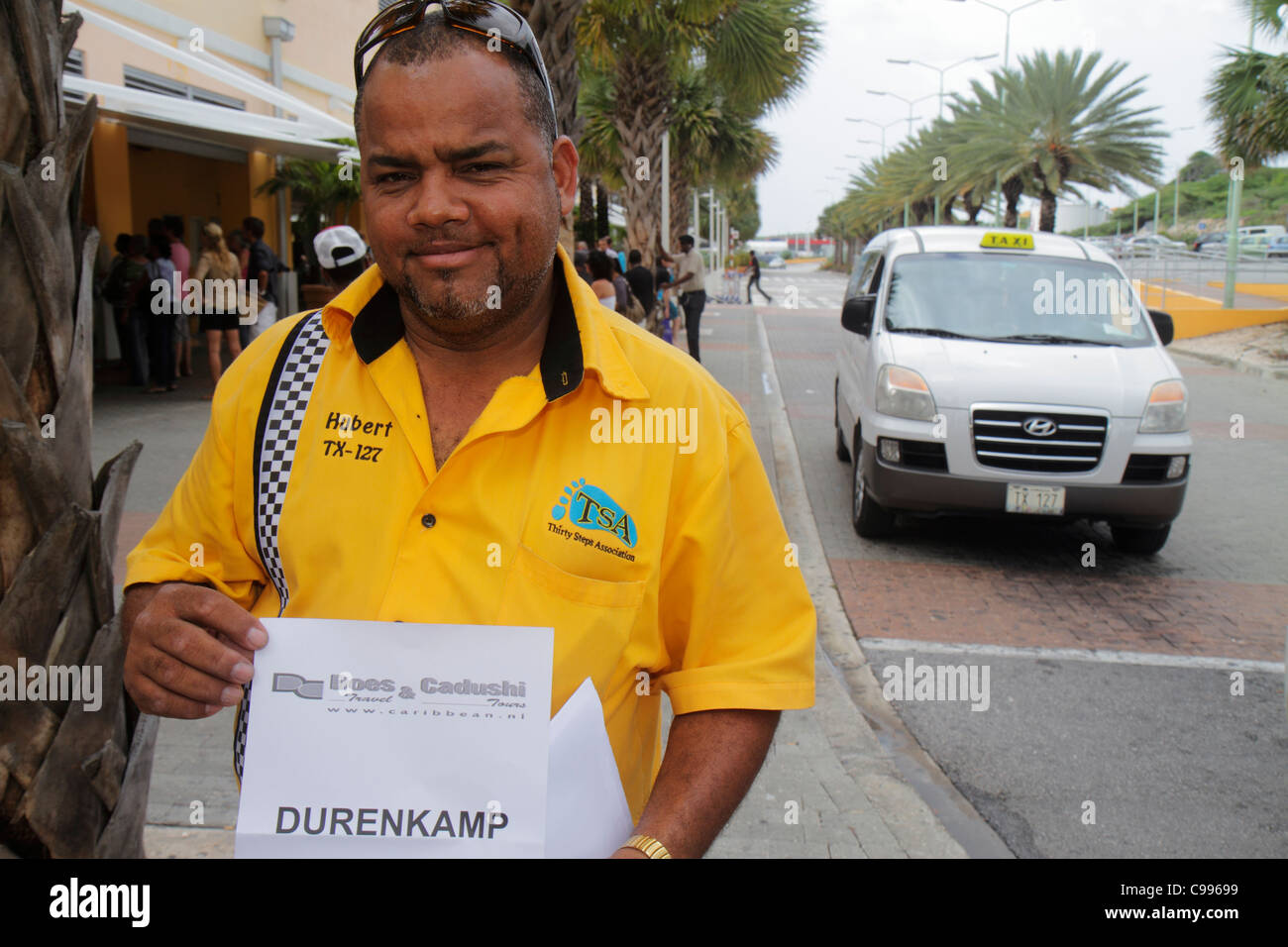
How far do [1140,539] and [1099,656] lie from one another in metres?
2.11

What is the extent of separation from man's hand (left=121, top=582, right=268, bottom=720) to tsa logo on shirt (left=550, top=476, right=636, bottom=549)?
46 centimetres

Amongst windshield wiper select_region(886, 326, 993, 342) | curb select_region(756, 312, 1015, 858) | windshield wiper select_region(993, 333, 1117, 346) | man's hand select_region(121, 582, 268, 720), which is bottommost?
curb select_region(756, 312, 1015, 858)

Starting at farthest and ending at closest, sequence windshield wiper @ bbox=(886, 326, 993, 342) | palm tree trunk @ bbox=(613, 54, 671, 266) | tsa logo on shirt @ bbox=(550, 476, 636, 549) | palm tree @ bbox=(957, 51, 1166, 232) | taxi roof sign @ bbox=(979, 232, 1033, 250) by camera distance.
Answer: palm tree @ bbox=(957, 51, 1166, 232)
palm tree trunk @ bbox=(613, 54, 671, 266)
taxi roof sign @ bbox=(979, 232, 1033, 250)
windshield wiper @ bbox=(886, 326, 993, 342)
tsa logo on shirt @ bbox=(550, 476, 636, 549)

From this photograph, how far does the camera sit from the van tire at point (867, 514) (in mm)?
7773

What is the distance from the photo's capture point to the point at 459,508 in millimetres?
1587

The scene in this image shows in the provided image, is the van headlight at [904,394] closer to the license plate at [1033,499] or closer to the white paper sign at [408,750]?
the license plate at [1033,499]

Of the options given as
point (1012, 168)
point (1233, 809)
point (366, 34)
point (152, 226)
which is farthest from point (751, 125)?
point (366, 34)

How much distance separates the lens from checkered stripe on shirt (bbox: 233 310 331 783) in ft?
5.42

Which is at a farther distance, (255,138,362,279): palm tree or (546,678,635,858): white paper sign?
(255,138,362,279): palm tree

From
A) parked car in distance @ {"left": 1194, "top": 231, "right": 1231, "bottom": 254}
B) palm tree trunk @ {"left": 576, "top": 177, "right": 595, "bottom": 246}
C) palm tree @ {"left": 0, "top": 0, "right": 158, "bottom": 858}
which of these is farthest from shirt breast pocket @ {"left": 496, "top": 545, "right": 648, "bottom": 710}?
parked car in distance @ {"left": 1194, "top": 231, "right": 1231, "bottom": 254}

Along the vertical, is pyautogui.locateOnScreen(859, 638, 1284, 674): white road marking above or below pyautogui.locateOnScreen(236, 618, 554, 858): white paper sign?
below

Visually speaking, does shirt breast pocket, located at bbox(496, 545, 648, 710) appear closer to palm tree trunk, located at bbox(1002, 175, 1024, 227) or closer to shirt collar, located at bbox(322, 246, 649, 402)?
shirt collar, located at bbox(322, 246, 649, 402)

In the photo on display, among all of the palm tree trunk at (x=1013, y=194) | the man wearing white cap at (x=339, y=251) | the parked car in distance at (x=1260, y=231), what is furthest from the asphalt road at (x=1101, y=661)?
the parked car in distance at (x=1260, y=231)
